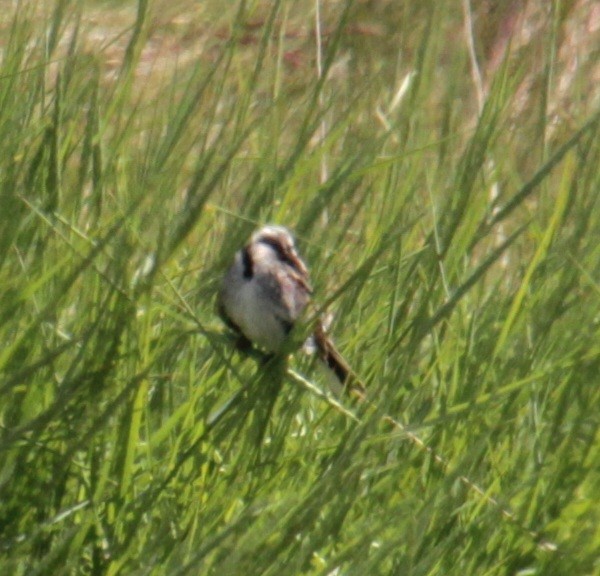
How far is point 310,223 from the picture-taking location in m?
2.67

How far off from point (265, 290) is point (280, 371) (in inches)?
29.3

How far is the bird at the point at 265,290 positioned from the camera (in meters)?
3.03

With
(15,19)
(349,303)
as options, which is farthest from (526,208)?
(15,19)

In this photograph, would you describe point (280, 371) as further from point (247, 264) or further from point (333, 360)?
point (247, 264)

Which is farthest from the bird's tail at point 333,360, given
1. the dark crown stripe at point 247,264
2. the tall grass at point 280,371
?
the dark crown stripe at point 247,264

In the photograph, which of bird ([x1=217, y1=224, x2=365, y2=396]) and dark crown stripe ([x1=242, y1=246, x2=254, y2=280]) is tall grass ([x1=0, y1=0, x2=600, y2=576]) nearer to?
bird ([x1=217, y1=224, x2=365, y2=396])

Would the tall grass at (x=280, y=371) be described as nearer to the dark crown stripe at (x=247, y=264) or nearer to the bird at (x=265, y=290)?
the bird at (x=265, y=290)

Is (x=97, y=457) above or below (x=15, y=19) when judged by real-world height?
below

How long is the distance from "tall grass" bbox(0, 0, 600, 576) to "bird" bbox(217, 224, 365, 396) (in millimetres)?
74

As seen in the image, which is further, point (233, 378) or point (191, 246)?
point (191, 246)

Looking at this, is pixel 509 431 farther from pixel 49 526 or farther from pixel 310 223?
pixel 49 526

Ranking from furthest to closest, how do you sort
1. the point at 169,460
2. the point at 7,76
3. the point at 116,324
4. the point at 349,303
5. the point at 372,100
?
1. the point at 372,100
2. the point at 349,303
3. the point at 7,76
4. the point at 169,460
5. the point at 116,324

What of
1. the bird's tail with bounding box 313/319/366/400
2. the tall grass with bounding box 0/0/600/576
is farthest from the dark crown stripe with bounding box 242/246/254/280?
the bird's tail with bounding box 313/319/366/400

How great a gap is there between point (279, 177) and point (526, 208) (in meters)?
0.70
